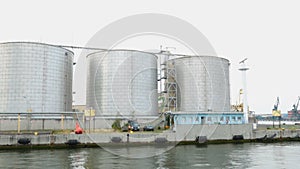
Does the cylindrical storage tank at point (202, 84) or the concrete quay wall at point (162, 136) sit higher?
the cylindrical storage tank at point (202, 84)

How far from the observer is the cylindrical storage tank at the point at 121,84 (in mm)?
53500

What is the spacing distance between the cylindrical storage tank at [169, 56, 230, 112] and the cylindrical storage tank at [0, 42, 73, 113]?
83.0 ft

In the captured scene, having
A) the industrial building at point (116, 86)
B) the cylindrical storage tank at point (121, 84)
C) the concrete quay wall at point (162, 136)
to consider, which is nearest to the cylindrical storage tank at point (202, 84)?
the industrial building at point (116, 86)

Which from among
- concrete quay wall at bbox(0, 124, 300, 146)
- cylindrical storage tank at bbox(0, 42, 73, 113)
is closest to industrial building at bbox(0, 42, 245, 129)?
cylindrical storage tank at bbox(0, 42, 73, 113)

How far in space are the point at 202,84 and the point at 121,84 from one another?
56.6 ft

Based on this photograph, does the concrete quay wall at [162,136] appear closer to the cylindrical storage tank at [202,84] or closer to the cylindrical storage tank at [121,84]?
the cylindrical storage tank at [202,84]

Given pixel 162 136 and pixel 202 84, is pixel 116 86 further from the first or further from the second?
pixel 202 84

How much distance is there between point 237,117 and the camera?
50250 mm

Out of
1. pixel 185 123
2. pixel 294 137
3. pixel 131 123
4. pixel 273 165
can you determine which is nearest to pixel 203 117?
pixel 185 123

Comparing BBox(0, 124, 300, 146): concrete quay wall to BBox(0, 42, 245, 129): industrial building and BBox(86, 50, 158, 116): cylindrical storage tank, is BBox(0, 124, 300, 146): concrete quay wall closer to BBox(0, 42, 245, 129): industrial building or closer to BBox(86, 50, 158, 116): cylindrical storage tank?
BBox(0, 42, 245, 129): industrial building

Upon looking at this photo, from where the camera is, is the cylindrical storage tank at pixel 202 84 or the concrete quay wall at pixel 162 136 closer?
the concrete quay wall at pixel 162 136

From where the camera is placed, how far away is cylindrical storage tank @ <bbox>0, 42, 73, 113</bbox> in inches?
1886

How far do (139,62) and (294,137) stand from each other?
31.2 m

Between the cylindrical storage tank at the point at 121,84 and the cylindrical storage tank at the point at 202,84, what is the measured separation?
7.13m
